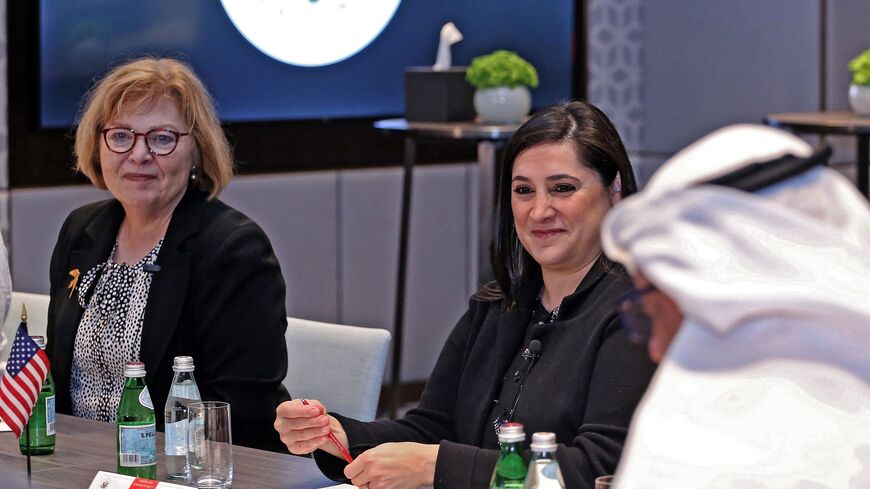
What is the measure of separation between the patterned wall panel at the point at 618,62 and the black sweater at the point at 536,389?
3927 millimetres

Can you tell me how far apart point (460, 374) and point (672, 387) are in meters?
1.63

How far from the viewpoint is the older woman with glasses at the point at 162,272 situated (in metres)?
2.90

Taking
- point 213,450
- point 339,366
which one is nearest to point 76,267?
point 339,366

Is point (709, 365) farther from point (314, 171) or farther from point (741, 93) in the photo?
point (741, 93)

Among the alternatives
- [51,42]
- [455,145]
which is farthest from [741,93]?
[51,42]

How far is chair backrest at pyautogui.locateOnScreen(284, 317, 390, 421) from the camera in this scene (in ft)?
9.44

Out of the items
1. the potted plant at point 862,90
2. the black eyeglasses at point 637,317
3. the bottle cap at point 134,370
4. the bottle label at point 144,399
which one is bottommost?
the bottle label at point 144,399

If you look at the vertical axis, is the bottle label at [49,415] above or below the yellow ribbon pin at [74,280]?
below

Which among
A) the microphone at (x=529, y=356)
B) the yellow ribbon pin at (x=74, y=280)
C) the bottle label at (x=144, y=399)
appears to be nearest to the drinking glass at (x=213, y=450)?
the bottle label at (x=144, y=399)

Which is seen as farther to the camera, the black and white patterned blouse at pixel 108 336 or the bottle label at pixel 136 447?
the black and white patterned blouse at pixel 108 336

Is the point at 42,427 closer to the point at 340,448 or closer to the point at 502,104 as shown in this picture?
the point at 340,448

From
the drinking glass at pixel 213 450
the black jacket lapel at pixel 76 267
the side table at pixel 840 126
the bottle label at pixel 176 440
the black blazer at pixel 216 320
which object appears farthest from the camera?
the side table at pixel 840 126

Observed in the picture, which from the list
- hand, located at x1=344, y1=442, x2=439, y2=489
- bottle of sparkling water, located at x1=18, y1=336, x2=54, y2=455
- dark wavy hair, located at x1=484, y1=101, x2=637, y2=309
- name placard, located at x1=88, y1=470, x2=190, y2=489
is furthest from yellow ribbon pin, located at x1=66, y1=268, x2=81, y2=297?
hand, located at x1=344, y1=442, x2=439, y2=489

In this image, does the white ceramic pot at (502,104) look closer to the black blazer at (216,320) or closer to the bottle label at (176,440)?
the black blazer at (216,320)
